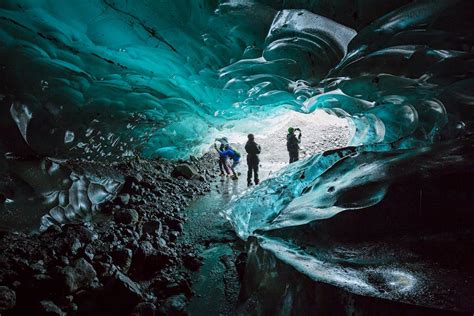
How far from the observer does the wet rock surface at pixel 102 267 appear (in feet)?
8.31

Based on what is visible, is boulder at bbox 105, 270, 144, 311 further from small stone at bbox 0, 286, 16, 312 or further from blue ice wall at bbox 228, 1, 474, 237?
blue ice wall at bbox 228, 1, 474, 237

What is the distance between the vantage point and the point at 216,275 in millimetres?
3527

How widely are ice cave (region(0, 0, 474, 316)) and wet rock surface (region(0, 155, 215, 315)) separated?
2 cm

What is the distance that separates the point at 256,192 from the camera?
18.6 ft

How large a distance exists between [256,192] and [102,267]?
11.4 feet

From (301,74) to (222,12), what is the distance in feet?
6.90

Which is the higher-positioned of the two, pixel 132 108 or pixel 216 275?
pixel 132 108

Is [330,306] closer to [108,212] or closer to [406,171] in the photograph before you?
[406,171]

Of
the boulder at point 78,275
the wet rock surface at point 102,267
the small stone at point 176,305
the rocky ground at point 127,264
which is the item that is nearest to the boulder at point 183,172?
the rocky ground at point 127,264

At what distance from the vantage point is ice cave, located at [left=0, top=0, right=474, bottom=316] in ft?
6.41

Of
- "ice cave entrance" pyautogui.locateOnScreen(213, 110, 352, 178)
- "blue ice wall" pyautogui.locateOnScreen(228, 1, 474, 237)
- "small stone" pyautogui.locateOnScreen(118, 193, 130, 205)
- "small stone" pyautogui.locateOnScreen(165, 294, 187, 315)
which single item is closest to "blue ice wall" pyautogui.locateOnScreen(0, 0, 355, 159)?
"blue ice wall" pyautogui.locateOnScreen(228, 1, 474, 237)

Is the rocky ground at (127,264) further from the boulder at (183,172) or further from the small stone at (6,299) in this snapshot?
the boulder at (183,172)

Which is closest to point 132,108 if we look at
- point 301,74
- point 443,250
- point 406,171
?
point 301,74

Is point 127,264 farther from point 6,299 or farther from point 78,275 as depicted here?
point 6,299
